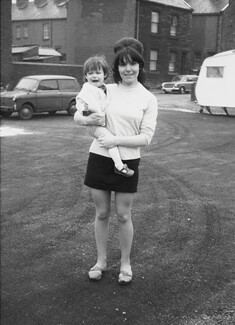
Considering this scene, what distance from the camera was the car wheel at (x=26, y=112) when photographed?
50.3 feet

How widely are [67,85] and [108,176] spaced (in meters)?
14.0

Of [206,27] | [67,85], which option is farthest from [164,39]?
[67,85]

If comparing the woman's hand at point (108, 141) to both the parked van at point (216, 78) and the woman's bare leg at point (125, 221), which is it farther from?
the parked van at point (216, 78)

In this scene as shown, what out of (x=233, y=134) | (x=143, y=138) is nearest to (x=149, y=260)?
(x=143, y=138)

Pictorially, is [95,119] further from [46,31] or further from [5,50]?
[46,31]

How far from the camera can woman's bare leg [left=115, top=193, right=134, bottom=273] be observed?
3.25 meters

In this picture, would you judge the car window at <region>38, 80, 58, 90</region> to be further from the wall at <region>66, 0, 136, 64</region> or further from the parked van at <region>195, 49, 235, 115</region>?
the wall at <region>66, 0, 136, 64</region>

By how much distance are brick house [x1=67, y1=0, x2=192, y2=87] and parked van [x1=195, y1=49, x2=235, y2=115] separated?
13.9m

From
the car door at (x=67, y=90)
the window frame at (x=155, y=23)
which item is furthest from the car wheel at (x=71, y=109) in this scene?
the window frame at (x=155, y=23)

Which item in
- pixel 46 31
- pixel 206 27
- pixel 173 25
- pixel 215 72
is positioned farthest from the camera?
pixel 206 27

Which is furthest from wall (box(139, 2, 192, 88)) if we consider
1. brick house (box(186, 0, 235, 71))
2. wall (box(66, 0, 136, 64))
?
brick house (box(186, 0, 235, 71))

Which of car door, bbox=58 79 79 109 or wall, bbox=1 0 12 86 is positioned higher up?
wall, bbox=1 0 12 86

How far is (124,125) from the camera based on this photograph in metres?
3.07

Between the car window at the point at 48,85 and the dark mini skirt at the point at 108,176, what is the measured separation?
13.1 metres
